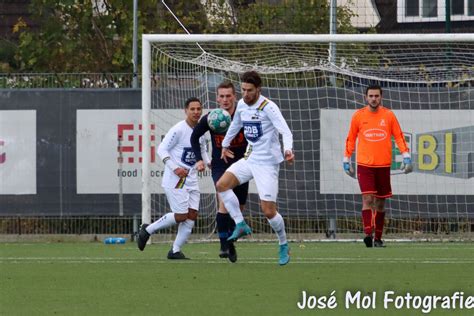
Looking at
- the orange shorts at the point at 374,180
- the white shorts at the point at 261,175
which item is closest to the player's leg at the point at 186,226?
the white shorts at the point at 261,175

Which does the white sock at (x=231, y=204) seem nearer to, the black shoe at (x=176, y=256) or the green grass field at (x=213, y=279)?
the green grass field at (x=213, y=279)

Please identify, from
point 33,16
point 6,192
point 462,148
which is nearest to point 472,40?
point 462,148

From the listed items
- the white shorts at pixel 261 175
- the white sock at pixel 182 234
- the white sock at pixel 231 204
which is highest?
the white shorts at pixel 261 175

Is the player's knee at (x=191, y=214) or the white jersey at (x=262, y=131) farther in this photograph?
the player's knee at (x=191, y=214)

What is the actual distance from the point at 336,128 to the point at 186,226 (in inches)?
203

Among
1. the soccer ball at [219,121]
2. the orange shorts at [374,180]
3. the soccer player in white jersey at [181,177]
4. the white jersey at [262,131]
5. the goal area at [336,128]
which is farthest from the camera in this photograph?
the goal area at [336,128]

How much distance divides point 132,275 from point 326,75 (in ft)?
27.4

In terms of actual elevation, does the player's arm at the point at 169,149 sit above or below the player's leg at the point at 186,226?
above

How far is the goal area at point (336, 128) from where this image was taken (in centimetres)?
1989

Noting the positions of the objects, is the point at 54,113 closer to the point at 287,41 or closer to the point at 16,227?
the point at 16,227

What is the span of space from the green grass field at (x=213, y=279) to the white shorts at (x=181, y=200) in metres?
0.63

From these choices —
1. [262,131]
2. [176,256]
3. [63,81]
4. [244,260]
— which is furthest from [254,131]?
[63,81]

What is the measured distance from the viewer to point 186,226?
15.4m

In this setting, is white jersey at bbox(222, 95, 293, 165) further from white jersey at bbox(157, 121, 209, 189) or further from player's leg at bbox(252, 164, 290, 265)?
white jersey at bbox(157, 121, 209, 189)
